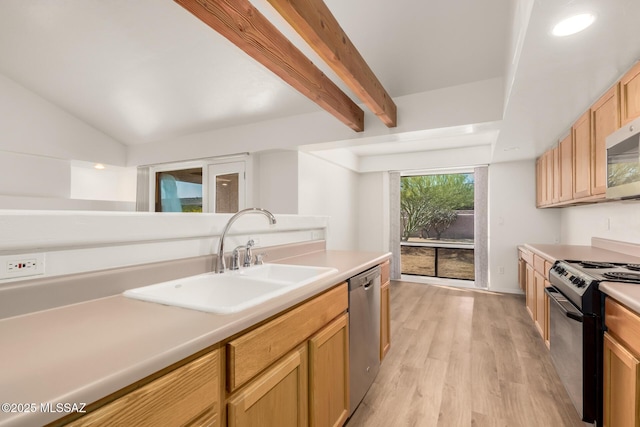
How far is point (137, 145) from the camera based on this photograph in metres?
5.12

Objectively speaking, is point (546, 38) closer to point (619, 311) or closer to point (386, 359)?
point (619, 311)

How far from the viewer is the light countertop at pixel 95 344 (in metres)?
0.51

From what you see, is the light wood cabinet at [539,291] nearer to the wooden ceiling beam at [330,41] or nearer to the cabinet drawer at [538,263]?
the cabinet drawer at [538,263]

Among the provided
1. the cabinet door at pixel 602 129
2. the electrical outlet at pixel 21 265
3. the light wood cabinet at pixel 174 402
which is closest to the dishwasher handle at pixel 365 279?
the light wood cabinet at pixel 174 402

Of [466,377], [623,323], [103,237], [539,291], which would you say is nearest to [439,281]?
[539,291]

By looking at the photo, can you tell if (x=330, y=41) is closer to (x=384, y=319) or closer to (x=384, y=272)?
(x=384, y=272)

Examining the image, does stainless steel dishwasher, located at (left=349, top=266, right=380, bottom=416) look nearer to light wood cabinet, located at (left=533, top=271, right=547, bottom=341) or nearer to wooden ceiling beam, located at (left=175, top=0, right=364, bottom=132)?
wooden ceiling beam, located at (left=175, top=0, right=364, bottom=132)

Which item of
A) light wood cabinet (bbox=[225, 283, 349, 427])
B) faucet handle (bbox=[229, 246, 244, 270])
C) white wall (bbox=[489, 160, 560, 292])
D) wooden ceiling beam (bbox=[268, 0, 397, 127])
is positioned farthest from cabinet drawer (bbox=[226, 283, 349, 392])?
white wall (bbox=[489, 160, 560, 292])

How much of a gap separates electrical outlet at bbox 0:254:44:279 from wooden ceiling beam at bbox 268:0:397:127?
1384 mm

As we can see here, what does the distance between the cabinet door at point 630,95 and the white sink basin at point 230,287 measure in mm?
1943

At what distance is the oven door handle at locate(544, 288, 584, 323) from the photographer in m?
1.54

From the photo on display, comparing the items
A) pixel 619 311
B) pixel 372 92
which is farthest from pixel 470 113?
pixel 619 311

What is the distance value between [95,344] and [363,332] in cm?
147

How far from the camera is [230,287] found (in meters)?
1.46
